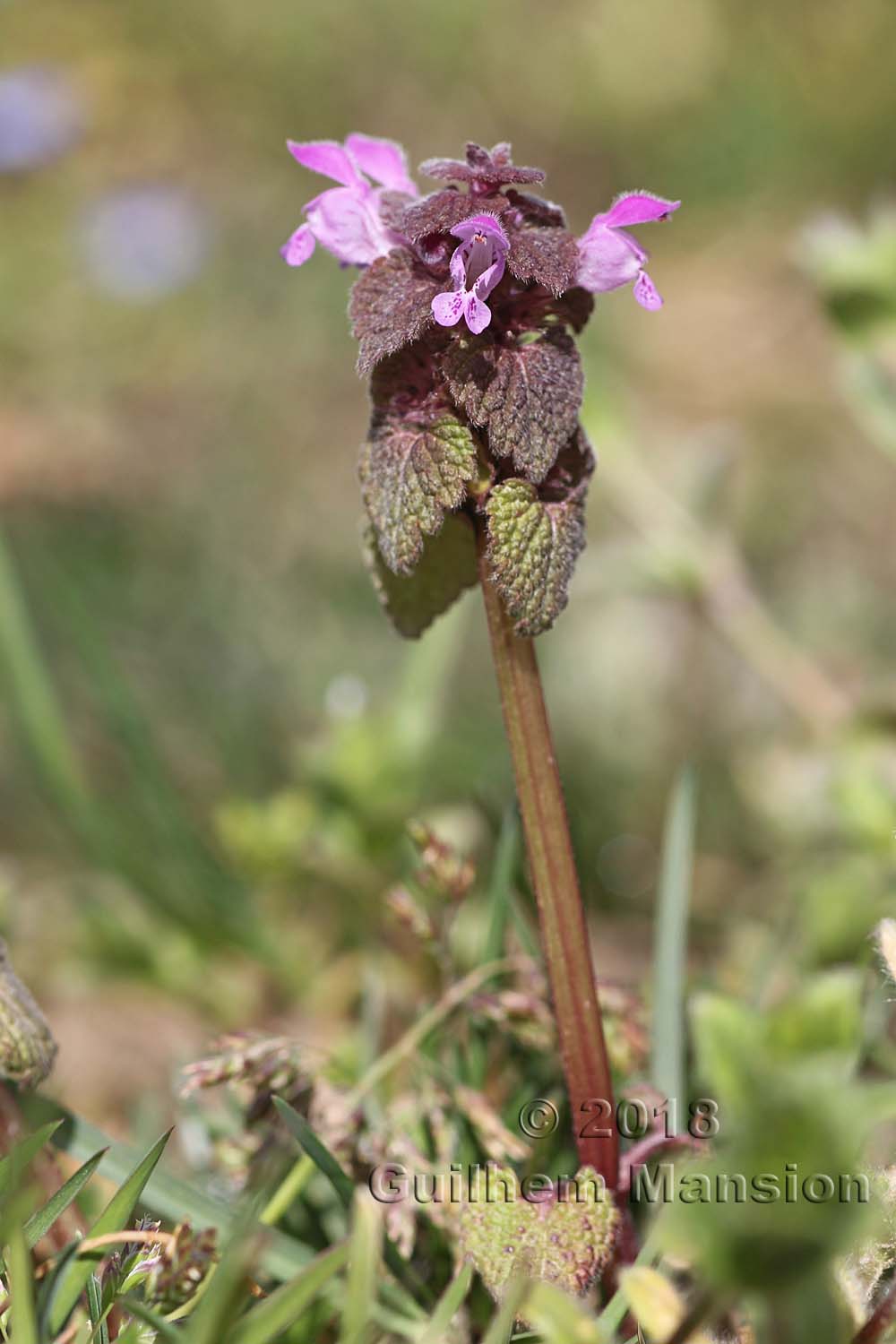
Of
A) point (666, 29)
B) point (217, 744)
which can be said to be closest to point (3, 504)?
point (217, 744)

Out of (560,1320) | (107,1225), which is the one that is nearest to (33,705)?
(107,1225)

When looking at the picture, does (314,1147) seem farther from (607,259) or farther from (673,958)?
(607,259)

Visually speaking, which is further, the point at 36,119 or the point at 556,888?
the point at 36,119

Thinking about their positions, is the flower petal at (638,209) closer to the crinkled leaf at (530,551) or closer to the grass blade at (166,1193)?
the crinkled leaf at (530,551)

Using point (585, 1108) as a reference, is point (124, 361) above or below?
above

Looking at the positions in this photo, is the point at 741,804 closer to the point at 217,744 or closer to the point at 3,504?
the point at 217,744

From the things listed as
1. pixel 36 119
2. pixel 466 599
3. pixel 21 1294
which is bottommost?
pixel 21 1294
